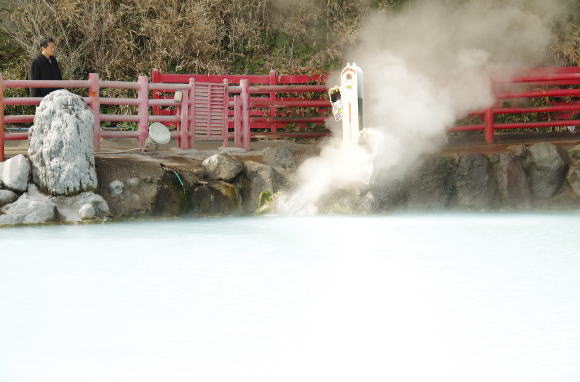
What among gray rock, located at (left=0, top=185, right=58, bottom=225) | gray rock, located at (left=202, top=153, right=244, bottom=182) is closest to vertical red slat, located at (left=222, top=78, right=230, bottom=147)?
gray rock, located at (left=202, top=153, right=244, bottom=182)

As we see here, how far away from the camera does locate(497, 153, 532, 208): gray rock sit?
504 inches

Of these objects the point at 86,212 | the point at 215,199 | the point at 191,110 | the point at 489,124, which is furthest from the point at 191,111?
the point at 489,124

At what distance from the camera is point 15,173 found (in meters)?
11.1

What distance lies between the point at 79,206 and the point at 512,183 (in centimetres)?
651

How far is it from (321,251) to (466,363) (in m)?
3.93

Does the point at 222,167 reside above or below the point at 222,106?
below

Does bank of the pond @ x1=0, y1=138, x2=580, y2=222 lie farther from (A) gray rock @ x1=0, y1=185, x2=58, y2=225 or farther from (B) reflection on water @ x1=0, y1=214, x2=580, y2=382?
(B) reflection on water @ x1=0, y1=214, x2=580, y2=382

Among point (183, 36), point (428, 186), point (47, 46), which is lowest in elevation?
point (428, 186)

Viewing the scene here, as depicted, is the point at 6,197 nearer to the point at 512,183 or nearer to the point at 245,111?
the point at 245,111

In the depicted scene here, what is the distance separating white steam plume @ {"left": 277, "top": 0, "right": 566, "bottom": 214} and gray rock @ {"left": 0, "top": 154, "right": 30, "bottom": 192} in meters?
3.64

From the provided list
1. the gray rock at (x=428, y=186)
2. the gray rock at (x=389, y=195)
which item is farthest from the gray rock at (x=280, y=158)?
the gray rock at (x=428, y=186)

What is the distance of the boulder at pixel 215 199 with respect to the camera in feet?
39.5

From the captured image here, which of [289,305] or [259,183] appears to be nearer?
[289,305]

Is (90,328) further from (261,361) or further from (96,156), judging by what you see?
(96,156)
